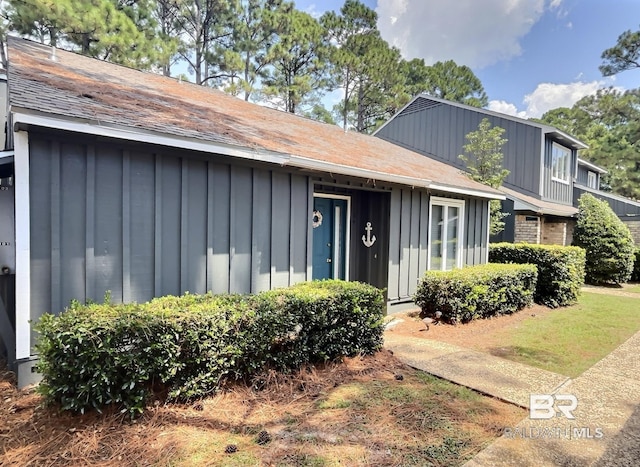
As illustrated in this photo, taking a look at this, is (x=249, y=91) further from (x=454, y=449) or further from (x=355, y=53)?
(x=454, y=449)

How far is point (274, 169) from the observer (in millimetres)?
5445

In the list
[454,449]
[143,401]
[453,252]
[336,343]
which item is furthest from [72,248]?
[453,252]

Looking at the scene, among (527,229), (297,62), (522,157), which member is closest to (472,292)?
(527,229)

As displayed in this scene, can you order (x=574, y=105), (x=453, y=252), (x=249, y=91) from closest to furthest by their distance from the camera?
1. (x=453, y=252)
2. (x=249, y=91)
3. (x=574, y=105)

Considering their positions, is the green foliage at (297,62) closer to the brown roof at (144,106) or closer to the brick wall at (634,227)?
the brown roof at (144,106)

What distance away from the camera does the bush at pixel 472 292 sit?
6.54 metres

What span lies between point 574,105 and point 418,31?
1908 cm

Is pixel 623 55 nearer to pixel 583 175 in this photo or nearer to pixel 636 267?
pixel 583 175

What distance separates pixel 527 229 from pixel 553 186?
372 centimetres

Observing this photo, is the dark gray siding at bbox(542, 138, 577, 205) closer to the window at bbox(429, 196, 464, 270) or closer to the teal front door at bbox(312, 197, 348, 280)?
the window at bbox(429, 196, 464, 270)

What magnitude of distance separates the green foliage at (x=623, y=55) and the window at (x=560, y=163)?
941 centimetres

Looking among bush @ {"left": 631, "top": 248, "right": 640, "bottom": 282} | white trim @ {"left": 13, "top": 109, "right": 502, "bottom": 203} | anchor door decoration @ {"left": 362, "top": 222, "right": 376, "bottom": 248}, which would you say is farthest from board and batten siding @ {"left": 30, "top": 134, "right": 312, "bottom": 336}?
bush @ {"left": 631, "top": 248, "right": 640, "bottom": 282}

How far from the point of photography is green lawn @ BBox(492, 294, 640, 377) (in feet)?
16.3

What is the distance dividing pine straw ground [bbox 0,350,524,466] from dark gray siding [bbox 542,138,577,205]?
46.4 ft
